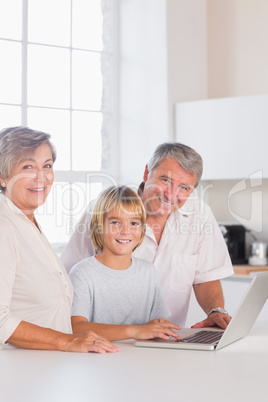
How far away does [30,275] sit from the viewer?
1.78 meters

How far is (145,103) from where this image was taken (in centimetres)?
455

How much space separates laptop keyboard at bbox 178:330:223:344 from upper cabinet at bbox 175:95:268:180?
7.31ft

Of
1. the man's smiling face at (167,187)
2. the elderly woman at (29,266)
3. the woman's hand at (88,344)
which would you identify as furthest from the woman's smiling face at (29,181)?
the man's smiling face at (167,187)

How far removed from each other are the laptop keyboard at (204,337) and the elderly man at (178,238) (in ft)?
1.31

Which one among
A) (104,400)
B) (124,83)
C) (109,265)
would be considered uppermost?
(124,83)

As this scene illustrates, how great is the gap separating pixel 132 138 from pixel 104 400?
3.48 meters

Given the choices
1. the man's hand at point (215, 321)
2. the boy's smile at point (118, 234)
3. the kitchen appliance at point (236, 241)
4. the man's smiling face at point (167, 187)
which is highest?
the man's smiling face at point (167, 187)

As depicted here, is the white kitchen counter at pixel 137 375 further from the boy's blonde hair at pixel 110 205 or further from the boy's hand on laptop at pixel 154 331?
the boy's blonde hair at pixel 110 205

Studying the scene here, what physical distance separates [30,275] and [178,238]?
2.94 feet

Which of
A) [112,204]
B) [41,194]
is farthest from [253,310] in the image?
[41,194]

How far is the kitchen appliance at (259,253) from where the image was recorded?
4.13 metres

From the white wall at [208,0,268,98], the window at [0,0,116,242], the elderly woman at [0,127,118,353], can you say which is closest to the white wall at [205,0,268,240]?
the white wall at [208,0,268,98]

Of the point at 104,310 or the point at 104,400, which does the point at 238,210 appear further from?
the point at 104,400

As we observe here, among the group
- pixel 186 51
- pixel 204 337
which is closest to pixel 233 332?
pixel 204 337
